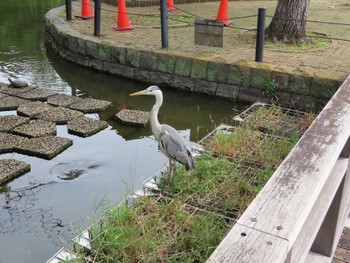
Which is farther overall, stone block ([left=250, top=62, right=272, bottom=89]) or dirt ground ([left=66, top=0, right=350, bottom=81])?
dirt ground ([left=66, top=0, right=350, bottom=81])

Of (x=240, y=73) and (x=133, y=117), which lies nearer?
(x=133, y=117)

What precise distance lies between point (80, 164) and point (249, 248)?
3376 mm

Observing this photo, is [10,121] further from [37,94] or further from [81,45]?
[81,45]

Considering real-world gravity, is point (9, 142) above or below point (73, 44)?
below

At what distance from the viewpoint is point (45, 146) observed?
14.9 feet

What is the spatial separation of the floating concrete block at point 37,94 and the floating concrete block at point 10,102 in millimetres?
130

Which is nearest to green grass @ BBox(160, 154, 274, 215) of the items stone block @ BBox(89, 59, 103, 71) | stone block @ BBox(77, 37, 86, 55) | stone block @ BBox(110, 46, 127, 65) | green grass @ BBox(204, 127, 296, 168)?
green grass @ BBox(204, 127, 296, 168)

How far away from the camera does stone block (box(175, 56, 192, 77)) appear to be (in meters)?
6.34

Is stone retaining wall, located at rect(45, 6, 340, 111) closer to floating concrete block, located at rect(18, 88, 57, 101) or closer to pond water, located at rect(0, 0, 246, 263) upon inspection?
pond water, located at rect(0, 0, 246, 263)

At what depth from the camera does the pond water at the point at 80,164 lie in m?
3.40

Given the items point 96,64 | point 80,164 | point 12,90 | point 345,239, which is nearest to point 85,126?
point 80,164

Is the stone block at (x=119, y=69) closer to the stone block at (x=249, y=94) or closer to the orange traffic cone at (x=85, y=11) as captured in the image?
the stone block at (x=249, y=94)

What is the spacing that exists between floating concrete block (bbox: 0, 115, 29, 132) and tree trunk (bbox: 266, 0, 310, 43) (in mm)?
4231

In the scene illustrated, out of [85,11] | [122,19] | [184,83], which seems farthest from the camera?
[85,11]
